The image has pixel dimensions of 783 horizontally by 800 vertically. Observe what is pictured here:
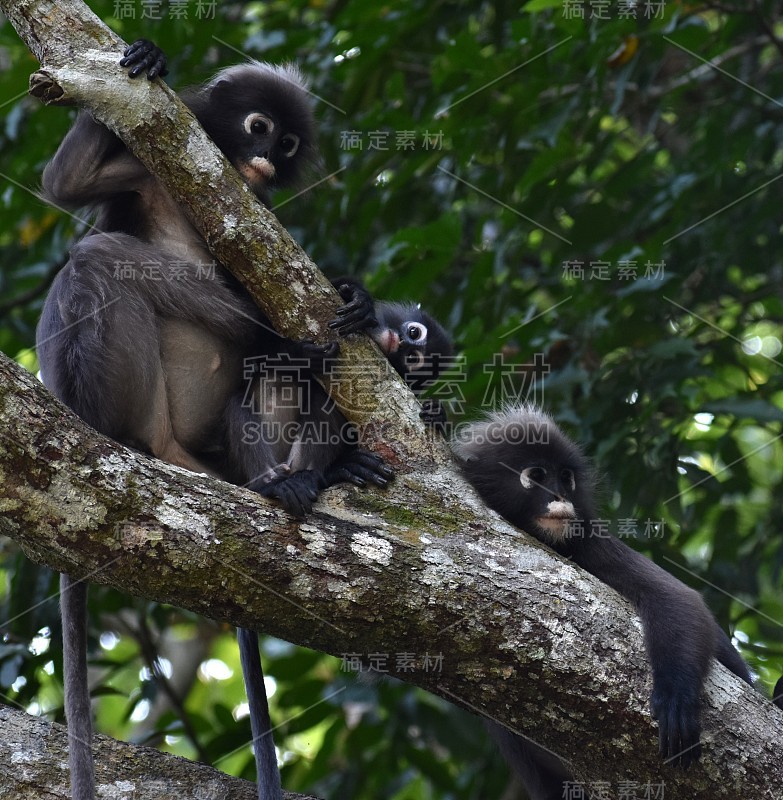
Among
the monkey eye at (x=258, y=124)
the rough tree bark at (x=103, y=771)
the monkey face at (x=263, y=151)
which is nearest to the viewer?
the rough tree bark at (x=103, y=771)

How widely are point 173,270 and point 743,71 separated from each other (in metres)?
3.97

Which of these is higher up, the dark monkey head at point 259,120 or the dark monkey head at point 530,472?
the dark monkey head at point 259,120

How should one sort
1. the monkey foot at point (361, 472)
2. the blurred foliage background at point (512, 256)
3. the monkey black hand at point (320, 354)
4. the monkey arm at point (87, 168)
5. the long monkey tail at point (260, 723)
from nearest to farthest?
the long monkey tail at point (260, 723), the monkey foot at point (361, 472), the monkey black hand at point (320, 354), the monkey arm at point (87, 168), the blurred foliage background at point (512, 256)

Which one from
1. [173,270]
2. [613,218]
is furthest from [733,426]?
[173,270]

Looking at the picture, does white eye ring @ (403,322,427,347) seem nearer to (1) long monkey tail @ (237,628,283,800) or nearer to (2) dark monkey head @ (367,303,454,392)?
(2) dark monkey head @ (367,303,454,392)

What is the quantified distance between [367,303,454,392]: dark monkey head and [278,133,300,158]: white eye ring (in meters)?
0.84

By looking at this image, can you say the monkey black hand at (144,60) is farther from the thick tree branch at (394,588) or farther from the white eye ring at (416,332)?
the white eye ring at (416,332)

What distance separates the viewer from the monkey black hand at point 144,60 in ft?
12.3

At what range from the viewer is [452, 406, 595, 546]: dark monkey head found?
449 centimetres

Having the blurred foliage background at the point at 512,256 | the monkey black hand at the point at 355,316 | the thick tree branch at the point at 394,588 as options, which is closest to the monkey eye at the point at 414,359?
the blurred foliage background at the point at 512,256

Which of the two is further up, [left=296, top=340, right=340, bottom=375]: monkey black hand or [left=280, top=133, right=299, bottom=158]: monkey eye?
[left=280, top=133, right=299, bottom=158]: monkey eye

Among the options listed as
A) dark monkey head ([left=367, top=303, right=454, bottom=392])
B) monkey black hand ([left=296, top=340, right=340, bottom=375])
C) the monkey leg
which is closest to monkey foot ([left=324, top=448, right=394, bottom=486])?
monkey black hand ([left=296, top=340, right=340, bottom=375])

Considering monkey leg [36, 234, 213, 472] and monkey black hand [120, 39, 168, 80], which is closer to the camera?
monkey black hand [120, 39, 168, 80]

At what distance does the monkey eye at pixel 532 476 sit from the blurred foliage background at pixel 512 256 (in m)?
0.30
